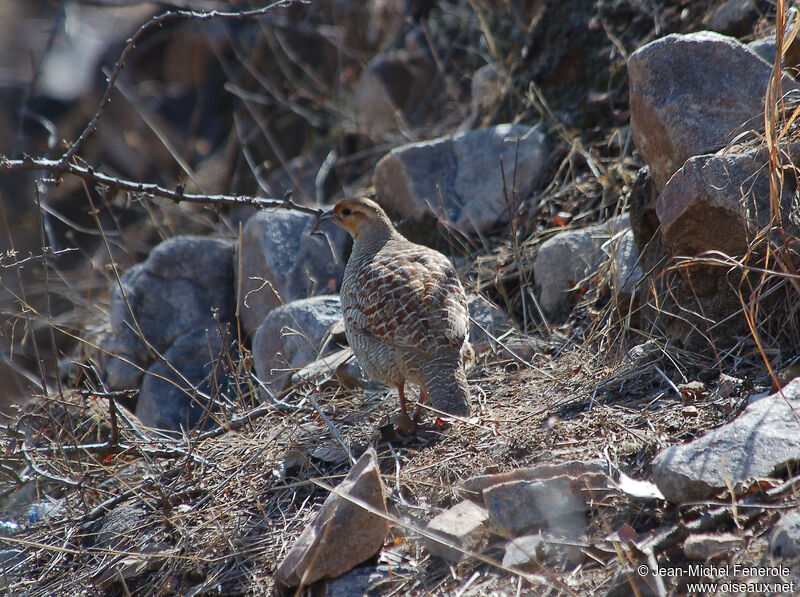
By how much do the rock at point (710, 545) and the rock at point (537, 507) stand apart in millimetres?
464

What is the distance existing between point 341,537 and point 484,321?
262 centimetres

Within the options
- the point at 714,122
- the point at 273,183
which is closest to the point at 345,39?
the point at 273,183

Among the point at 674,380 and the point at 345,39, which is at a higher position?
the point at 345,39

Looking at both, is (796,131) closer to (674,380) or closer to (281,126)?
(674,380)

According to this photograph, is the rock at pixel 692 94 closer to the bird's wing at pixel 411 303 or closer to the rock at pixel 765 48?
the rock at pixel 765 48

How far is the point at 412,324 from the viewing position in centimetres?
424

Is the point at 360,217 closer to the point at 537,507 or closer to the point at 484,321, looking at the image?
the point at 484,321

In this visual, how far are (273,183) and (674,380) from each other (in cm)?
707

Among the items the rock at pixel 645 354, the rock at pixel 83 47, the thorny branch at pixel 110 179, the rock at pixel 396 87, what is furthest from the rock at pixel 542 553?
Result: the rock at pixel 83 47

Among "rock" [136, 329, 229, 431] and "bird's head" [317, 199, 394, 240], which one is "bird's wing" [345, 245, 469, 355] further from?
"rock" [136, 329, 229, 431]

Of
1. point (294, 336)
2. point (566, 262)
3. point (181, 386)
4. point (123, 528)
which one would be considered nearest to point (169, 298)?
point (181, 386)

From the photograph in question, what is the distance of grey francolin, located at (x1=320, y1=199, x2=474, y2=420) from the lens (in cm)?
411

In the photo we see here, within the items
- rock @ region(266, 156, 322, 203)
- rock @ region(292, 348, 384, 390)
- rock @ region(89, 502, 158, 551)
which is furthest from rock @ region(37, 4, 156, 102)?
rock @ region(89, 502, 158, 551)

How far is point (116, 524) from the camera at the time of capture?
391 cm
